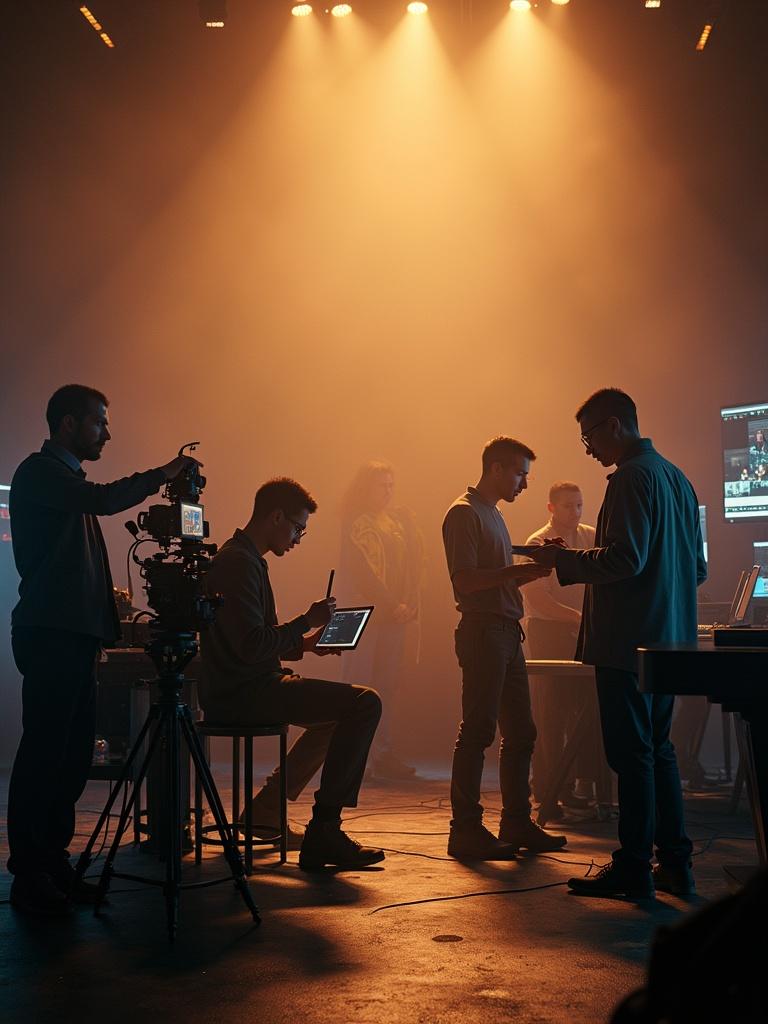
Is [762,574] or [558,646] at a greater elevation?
[762,574]

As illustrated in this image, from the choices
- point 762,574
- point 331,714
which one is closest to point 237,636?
point 331,714

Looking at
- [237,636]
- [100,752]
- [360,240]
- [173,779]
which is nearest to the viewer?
[173,779]

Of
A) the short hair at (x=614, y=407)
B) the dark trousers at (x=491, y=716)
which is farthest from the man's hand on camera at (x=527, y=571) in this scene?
the short hair at (x=614, y=407)

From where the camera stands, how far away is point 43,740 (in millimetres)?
3328

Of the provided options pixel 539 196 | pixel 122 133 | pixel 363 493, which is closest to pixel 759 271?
pixel 539 196

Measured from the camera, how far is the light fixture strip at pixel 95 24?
681cm

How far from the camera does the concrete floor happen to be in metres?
2.41

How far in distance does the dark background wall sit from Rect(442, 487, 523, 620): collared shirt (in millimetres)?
A: 3438

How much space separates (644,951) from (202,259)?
21.0 feet

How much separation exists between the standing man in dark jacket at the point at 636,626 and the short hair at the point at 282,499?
0.96 meters

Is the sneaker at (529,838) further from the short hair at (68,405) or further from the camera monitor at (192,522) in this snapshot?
the short hair at (68,405)

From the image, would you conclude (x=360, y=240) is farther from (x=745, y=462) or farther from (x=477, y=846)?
(x=477, y=846)

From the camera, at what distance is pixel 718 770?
6.53m

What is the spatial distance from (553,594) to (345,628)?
174 centimetres
